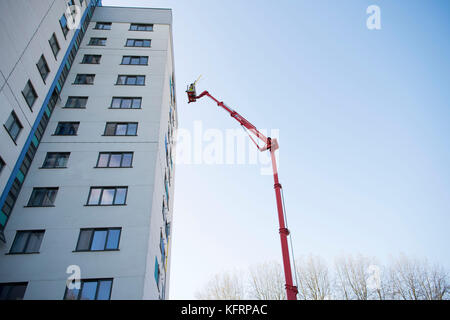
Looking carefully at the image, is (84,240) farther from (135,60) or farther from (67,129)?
(135,60)

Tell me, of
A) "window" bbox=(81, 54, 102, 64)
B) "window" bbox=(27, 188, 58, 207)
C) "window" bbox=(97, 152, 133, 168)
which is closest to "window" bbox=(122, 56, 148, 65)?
"window" bbox=(81, 54, 102, 64)

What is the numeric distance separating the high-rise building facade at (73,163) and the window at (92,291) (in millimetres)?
50

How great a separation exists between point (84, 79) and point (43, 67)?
4.81 m

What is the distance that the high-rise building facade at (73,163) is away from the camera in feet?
50.6

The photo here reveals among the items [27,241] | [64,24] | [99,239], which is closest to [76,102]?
[64,24]

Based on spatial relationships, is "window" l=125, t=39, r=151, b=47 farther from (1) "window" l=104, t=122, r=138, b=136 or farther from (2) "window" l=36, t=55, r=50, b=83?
(1) "window" l=104, t=122, r=138, b=136

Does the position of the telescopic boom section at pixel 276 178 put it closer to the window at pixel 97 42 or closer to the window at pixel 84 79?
the window at pixel 84 79

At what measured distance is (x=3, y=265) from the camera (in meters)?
15.3

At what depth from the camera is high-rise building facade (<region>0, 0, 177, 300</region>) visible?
15.4 meters

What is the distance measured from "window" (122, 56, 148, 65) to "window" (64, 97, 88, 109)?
5.86 metres

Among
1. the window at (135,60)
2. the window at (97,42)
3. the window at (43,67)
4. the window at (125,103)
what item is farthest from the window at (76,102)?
the window at (97,42)

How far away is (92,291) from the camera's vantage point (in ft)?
48.8
